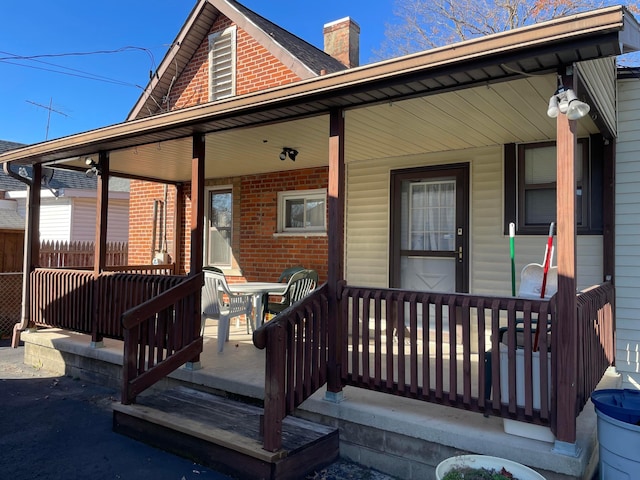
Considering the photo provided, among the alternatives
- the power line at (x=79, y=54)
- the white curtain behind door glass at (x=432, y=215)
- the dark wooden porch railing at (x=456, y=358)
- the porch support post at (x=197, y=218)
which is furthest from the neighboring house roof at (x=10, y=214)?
the dark wooden porch railing at (x=456, y=358)

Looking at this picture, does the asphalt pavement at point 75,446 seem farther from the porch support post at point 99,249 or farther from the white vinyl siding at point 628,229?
the white vinyl siding at point 628,229

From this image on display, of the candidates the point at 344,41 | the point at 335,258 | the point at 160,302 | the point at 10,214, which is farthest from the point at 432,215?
the point at 10,214

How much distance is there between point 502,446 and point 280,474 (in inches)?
54.7

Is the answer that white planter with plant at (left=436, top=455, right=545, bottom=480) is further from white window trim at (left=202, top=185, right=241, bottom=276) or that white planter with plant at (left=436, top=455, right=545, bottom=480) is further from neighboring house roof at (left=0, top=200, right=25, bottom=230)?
neighboring house roof at (left=0, top=200, right=25, bottom=230)

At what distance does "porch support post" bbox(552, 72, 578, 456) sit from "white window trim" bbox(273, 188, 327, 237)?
165 inches

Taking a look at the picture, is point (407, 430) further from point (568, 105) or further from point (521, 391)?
point (568, 105)

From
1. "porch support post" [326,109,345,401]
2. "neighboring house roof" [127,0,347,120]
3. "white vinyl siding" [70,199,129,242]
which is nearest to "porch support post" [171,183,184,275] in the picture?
"neighboring house roof" [127,0,347,120]

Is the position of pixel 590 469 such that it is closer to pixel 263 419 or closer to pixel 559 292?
pixel 559 292

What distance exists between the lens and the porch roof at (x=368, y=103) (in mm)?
2574

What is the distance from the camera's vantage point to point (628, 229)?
4.48 meters

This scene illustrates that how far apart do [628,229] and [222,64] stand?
689 cm

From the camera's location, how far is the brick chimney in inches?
372

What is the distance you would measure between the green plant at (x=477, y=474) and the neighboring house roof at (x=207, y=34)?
19.8ft

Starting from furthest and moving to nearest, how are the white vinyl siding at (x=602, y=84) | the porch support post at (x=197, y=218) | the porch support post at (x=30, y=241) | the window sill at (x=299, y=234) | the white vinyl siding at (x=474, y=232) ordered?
the window sill at (x=299, y=234) < the porch support post at (x=30, y=241) < the white vinyl siding at (x=474, y=232) < the porch support post at (x=197, y=218) < the white vinyl siding at (x=602, y=84)
